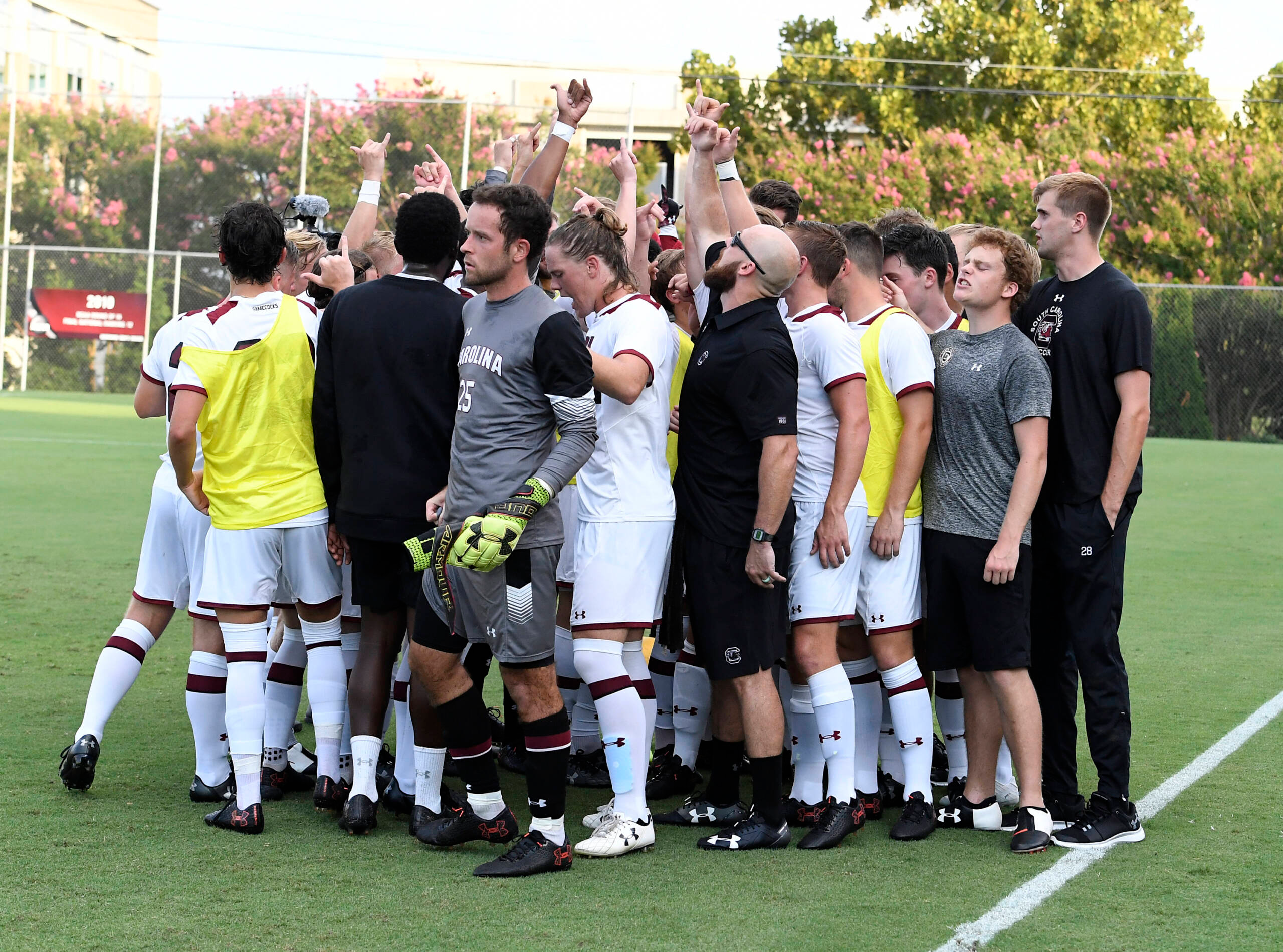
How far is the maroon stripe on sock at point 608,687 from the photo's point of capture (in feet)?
15.7

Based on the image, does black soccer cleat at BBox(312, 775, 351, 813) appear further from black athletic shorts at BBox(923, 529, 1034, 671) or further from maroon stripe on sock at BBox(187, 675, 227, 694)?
black athletic shorts at BBox(923, 529, 1034, 671)

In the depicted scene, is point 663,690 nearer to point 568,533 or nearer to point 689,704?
point 689,704

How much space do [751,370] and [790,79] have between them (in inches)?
1287

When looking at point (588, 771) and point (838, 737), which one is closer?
point (838, 737)

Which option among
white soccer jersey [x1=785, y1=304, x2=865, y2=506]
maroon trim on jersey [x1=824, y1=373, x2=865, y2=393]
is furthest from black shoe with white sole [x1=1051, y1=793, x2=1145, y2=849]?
maroon trim on jersey [x1=824, y1=373, x2=865, y2=393]

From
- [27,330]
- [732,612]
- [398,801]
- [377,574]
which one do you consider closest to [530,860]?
[398,801]

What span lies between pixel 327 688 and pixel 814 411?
6.72 feet

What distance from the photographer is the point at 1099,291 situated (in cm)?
498

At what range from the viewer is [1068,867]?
4.59 meters

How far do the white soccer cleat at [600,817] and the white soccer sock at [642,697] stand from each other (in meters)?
0.11

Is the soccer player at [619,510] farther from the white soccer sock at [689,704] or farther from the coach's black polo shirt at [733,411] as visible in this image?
the white soccer sock at [689,704]

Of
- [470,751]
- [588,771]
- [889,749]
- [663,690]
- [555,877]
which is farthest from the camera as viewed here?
[663,690]

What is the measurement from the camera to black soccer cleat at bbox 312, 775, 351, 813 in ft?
16.7

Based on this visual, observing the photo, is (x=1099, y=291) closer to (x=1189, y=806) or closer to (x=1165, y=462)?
(x=1189, y=806)
